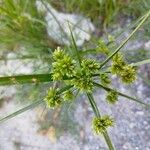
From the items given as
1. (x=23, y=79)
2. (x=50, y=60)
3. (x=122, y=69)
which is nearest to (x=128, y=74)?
(x=122, y=69)

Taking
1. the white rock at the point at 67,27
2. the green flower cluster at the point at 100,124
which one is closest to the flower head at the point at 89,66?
the green flower cluster at the point at 100,124

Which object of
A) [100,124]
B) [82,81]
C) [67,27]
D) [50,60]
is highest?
[67,27]

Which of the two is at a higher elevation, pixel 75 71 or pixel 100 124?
pixel 75 71

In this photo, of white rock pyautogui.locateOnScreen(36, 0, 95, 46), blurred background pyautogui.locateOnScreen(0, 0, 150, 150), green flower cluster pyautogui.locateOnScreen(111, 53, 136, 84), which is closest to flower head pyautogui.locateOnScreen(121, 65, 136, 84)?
green flower cluster pyautogui.locateOnScreen(111, 53, 136, 84)

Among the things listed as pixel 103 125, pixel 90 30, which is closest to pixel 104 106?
pixel 90 30

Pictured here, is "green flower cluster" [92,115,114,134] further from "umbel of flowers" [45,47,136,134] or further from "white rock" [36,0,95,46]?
"white rock" [36,0,95,46]

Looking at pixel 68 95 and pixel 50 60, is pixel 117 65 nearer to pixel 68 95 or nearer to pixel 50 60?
pixel 68 95
